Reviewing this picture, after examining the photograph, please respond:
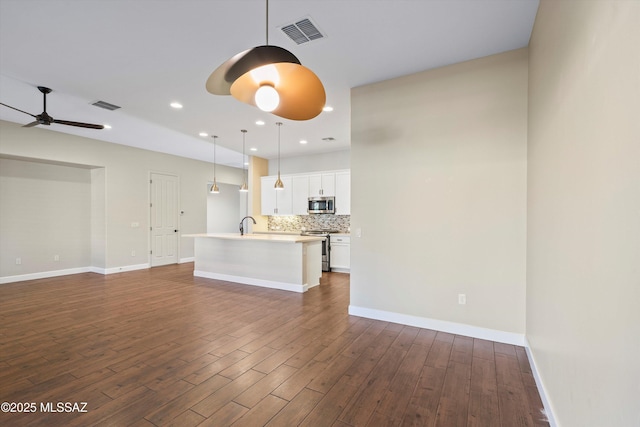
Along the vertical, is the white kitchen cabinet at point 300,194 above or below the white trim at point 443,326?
above

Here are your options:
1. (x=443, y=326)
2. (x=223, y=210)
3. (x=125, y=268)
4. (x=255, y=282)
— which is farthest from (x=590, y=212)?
(x=223, y=210)

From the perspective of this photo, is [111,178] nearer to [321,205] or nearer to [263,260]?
[263,260]

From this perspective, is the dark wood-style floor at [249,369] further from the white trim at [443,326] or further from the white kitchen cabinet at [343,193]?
the white kitchen cabinet at [343,193]

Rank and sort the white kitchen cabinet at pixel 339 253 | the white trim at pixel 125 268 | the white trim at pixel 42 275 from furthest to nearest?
the white kitchen cabinet at pixel 339 253
the white trim at pixel 125 268
the white trim at pixel 42 275

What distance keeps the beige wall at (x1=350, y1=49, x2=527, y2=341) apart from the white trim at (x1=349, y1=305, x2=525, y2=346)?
0.03 meters

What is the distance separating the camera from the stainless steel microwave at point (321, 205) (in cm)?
702

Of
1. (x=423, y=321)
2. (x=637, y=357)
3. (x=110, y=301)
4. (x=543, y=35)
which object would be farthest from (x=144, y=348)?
(x=543, y=35)

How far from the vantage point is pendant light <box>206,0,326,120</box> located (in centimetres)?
134

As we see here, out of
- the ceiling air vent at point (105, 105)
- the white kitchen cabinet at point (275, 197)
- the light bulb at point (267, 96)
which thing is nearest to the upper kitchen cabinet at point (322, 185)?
the white kitchen cabinet at point (275, 197)

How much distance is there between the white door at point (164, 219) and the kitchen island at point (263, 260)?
203cm

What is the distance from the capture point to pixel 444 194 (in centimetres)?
328

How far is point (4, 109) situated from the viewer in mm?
4547

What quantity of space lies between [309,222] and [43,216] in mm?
5790

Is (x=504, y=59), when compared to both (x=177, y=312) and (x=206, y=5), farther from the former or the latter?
(x=177, y=312)
